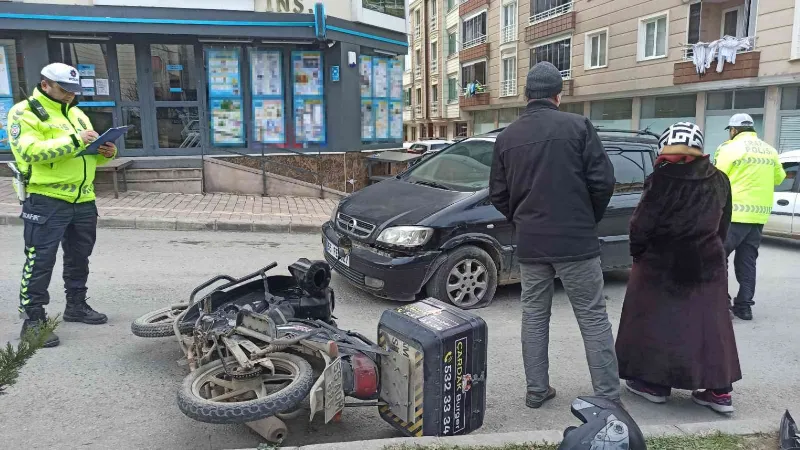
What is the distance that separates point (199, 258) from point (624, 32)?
22.3 m

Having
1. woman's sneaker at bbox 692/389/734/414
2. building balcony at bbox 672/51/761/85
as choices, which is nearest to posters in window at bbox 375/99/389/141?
woman's sneaker at bbox 692/389/734/414

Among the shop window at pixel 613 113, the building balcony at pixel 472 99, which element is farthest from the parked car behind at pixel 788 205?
the building balcony at pixel 472 99

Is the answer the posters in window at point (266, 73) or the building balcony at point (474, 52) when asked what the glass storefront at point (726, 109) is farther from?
the building balcony at point (474, 52)

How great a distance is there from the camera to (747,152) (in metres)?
5.21

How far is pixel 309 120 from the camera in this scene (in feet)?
→ 42.4

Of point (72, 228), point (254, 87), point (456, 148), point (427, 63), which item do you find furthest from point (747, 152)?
point (427, 63)

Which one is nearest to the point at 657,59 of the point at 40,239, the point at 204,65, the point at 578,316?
the point at 204,65

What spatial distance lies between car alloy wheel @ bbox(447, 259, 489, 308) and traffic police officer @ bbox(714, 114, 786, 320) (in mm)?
2129

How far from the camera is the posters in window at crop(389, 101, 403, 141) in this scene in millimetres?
14617

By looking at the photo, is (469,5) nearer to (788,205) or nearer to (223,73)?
(223,73)

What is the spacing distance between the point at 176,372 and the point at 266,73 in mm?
9502

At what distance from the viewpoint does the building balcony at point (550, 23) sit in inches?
1086

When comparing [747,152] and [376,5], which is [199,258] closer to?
[747,152]

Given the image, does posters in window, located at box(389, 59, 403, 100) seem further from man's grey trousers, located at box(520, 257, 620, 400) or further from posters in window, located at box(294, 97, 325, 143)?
man's grey trousers, located at box(520, 257, 620, 400)
